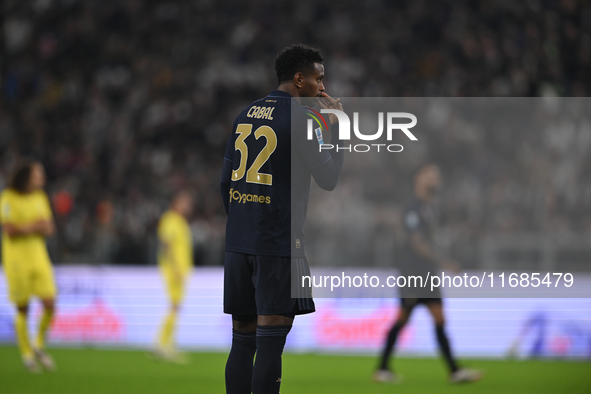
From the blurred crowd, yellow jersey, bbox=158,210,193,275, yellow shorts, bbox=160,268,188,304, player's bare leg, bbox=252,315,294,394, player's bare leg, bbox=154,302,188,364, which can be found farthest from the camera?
the blurred crowd

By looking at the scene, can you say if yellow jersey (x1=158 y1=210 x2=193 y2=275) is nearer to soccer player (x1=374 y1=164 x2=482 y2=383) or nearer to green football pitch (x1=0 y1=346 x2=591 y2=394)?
→ green football pitch (x1=0 y1=346 x2=591 y2=394)

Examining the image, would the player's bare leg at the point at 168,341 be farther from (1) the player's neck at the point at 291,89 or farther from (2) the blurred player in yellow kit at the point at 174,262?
(1) the player's neck at the point at 291,89

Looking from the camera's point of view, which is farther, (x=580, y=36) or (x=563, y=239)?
(x=580, y=36)

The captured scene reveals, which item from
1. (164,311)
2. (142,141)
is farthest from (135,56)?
(164,311)

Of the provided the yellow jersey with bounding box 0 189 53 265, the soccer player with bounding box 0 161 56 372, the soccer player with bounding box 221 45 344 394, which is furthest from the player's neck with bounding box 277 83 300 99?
the yellow jersey with bounding box 0 189 53 265

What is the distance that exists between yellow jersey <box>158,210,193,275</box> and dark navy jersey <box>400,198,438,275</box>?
3699mm

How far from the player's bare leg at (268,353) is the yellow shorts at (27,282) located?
4948mm

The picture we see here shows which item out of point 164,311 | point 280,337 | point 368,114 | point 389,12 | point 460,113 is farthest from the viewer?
point 389,12

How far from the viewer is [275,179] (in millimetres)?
3391

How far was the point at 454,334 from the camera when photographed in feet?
25.9

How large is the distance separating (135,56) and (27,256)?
968 cm

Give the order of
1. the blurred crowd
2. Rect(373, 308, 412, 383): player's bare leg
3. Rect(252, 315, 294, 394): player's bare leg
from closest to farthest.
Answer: Rect(252, 315, 294, 394): player's bare leg → Rect(373, 308, 412, 383): player's bare leg → the blurred crowd

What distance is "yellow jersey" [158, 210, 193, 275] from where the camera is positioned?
29.3 feet

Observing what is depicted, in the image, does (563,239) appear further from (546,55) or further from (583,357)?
(546,55)
